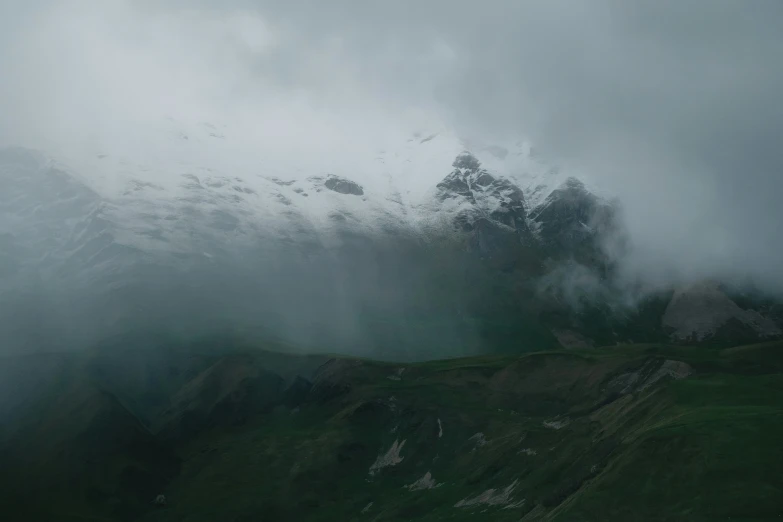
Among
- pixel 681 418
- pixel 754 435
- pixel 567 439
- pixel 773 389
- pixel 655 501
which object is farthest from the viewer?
pixel 567 439

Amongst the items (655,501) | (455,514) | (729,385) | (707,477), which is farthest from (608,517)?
(729,385)

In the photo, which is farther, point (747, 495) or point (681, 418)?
point (681, 418)

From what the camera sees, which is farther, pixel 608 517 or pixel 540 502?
pixel 540 502

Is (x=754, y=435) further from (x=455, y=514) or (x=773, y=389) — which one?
(x=455, y=514)

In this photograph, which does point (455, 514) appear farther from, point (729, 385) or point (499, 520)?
point (729, 385)

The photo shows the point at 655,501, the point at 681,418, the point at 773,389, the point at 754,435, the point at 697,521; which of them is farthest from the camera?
the point at 773,389

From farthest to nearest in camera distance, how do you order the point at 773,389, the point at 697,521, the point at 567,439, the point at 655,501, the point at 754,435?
1. the point at 567,439
2. the point at 773,389
3. the point at 754,435
4. the point at 655,501
5. the point at 697,521

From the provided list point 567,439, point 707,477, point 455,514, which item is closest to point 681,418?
point 707,477

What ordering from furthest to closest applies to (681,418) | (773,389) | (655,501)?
(773,389), (681,418), (655,501)

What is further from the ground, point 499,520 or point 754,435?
point 754,435
